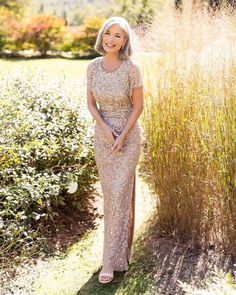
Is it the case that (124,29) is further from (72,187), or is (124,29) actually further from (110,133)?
(72,187)

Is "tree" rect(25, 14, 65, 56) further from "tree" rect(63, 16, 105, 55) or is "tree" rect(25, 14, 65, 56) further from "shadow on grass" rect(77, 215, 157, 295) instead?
"shadow on grass" rect(77, 215, 157, 295)

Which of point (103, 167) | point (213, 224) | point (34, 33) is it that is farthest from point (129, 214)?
point (34, 33)

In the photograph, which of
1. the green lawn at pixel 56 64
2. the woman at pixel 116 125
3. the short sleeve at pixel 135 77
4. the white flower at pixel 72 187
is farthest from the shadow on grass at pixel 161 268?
the green lawn at pixel 56 64

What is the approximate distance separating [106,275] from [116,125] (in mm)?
1031

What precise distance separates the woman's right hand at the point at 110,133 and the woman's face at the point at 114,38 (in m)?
0.50

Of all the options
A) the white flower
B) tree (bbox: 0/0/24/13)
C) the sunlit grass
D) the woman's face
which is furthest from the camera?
tree (bbox: 0/0/24/13)

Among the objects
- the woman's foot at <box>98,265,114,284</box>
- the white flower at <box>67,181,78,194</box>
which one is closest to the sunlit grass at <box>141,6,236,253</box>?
the white flower at <box>67,181,78,194</box>

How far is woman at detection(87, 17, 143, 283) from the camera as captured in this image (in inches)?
137

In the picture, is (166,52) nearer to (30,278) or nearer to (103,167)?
(103,167)

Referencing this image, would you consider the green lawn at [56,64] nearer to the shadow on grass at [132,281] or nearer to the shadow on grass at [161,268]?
the shadow on grass at [161,268]

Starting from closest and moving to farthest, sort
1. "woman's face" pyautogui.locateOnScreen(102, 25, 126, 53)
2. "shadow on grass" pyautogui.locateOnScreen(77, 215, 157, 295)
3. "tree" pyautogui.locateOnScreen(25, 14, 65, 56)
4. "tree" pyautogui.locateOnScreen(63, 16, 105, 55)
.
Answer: "woman's face" pyautogui.locateOnScreen(102, 25, 126, 53)
"shadow on grass" pyautogui.locateOnScreen(77, 215, 157, 295)
"tree" pyautogui.locateOnScreen(63, 16, 105, 55)
"tree" pyautogui.locateOnScreen(25, 14, 65, 56)

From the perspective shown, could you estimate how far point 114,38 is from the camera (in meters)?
3.44

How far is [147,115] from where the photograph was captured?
4.18 m

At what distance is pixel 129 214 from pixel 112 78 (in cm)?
97
